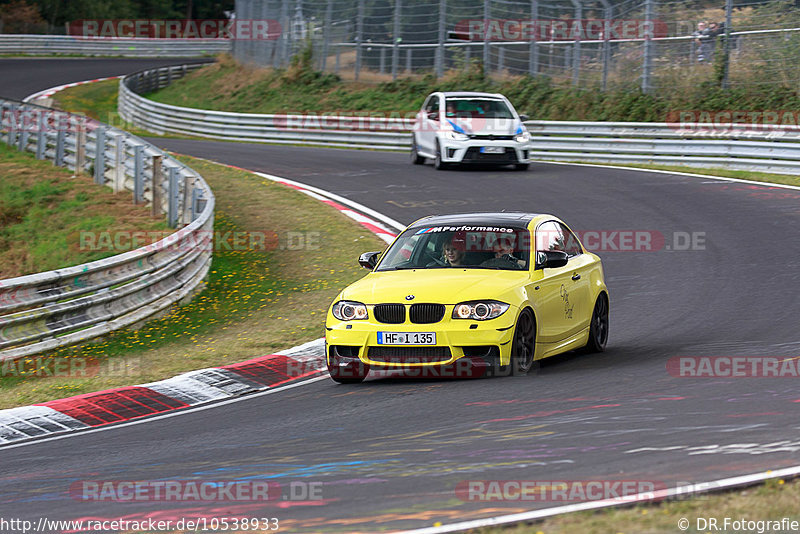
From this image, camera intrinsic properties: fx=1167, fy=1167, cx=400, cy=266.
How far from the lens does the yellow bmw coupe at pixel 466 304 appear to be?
913 cm

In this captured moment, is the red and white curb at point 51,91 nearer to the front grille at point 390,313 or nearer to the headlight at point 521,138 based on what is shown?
the headlight at point 521,138

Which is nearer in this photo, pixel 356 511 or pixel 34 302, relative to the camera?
pixel 356 511

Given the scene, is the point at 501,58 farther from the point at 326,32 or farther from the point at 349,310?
the point at 349,310

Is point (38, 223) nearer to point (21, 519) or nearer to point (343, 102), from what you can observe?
point (21, 519)

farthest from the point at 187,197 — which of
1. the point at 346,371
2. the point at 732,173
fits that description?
the point at 732,173

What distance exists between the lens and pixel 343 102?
130 feet

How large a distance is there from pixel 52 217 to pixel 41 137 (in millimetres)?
4845

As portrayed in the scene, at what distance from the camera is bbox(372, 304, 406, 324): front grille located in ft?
30.3

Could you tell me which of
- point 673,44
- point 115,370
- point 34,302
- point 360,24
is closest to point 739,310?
point 115,370

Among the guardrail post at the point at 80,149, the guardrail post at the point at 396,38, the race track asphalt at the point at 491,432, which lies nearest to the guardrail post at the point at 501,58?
the guardrail post at the point at 396,38

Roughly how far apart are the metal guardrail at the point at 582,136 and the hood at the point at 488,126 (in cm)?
302

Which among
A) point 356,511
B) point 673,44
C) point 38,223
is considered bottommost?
point 38,223

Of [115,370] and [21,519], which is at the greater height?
[21,519]

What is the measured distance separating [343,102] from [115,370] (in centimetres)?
2923
